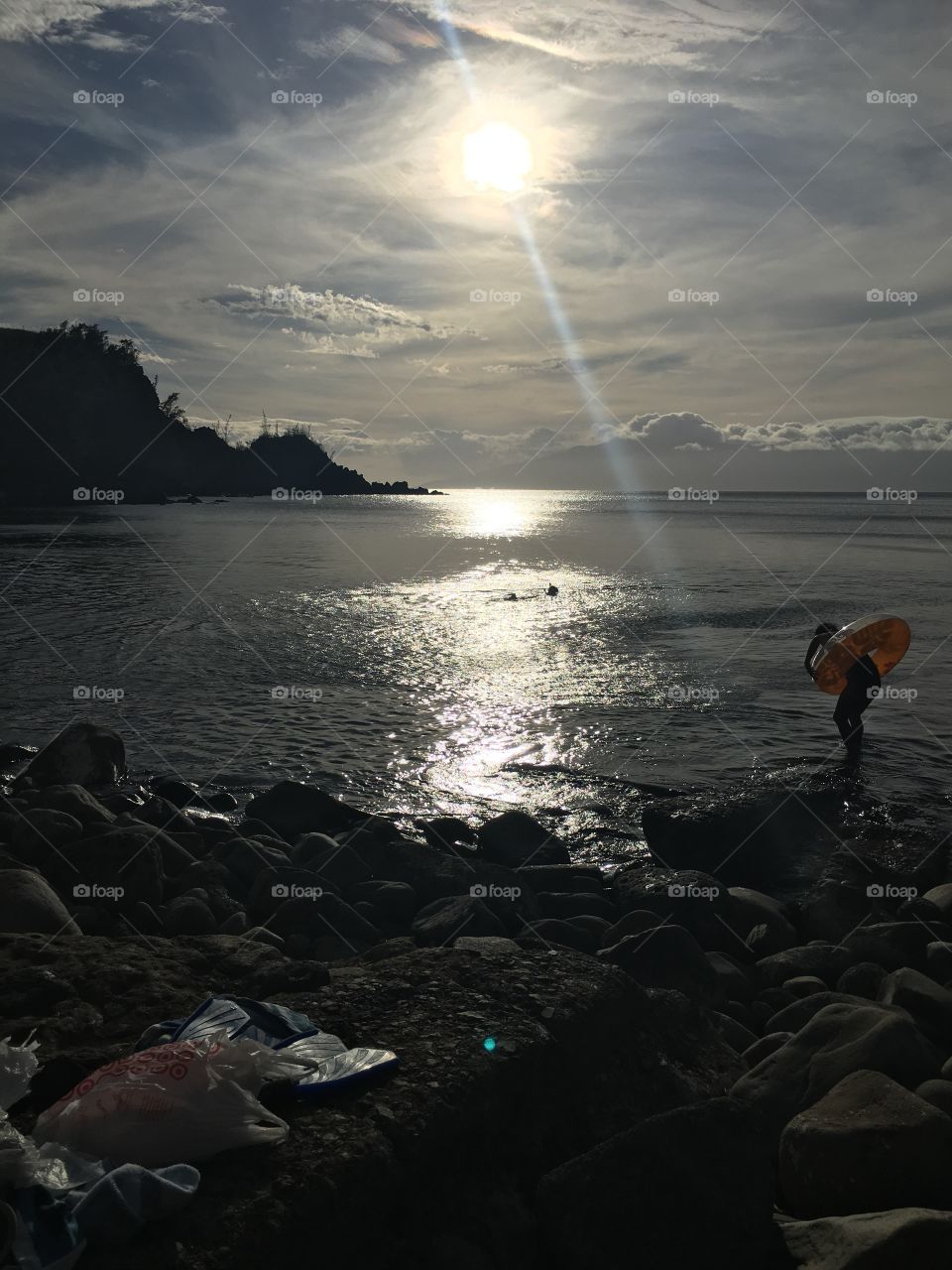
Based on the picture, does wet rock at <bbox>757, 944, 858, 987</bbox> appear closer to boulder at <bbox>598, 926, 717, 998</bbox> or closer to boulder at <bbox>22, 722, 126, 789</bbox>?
boulder at <bbox>598, 926, 717, 998</bbox>

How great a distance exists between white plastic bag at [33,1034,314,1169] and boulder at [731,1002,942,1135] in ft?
8.60

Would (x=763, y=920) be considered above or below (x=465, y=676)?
below

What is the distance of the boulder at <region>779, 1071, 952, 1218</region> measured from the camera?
3.97 meters

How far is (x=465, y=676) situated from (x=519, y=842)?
8.61 metres

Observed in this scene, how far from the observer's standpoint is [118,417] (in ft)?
369

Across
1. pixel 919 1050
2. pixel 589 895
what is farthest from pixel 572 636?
pixel 919 1050

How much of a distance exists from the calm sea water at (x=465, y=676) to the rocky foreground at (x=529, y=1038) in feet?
10.3


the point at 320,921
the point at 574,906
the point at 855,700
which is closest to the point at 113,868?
the point at 320,921

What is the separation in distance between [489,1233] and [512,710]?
465 inches

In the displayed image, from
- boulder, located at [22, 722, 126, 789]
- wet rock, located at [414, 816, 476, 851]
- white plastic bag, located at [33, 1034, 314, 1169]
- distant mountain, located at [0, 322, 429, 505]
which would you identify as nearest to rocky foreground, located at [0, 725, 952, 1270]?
white plastic bag, located at [33, 1034, 314, 1169]

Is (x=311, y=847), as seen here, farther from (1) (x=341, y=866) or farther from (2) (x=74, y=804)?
(2) (x=74, y=804)

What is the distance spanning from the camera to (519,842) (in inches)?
382

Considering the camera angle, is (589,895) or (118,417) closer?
(589,895)

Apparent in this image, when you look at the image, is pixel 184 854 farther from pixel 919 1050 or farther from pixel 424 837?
pixel 919 1050
